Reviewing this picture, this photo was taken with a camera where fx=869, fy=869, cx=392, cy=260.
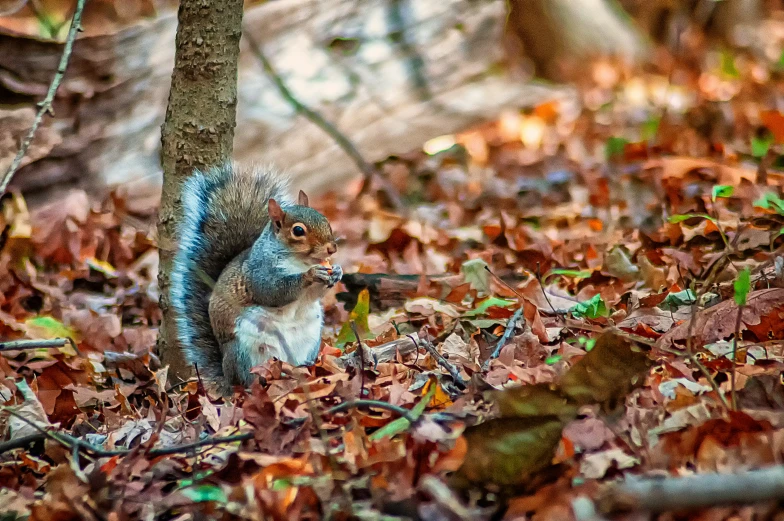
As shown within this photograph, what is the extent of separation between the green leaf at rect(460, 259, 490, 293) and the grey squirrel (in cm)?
81

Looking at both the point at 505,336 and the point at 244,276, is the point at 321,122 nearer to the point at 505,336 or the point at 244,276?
the point at 244,276

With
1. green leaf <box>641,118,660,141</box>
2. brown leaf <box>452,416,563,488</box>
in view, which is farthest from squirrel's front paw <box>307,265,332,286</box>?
green leaf <box>641,118,660,141</box>

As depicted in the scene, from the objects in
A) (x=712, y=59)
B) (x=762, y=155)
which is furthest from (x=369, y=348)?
→ (x=712, y=59)

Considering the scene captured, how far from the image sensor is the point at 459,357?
2.75 metres

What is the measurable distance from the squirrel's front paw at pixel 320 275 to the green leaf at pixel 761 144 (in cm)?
344

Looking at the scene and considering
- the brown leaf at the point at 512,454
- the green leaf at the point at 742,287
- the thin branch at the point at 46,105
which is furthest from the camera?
the thin branch at the point at 46,105

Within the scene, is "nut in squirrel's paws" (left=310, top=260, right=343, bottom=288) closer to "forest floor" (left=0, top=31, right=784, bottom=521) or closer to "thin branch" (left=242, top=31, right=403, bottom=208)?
"forest floor" (left=0, top=31, right=784, bottom=521)

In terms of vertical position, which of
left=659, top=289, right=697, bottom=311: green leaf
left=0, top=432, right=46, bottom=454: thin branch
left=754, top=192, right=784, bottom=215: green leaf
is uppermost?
left=0, top=432, right=46, bottom=454: thin branch

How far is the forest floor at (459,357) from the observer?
183cm

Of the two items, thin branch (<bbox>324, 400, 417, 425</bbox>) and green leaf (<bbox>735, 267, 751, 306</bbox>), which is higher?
thin branch (<bbox>324, 400, 417, 425</bbox>)

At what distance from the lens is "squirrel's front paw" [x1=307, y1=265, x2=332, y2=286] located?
295 centimetres

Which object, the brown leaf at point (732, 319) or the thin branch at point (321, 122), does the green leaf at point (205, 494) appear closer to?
the brown leaf at point (732, 319)

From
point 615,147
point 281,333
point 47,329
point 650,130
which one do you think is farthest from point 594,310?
point 650,130

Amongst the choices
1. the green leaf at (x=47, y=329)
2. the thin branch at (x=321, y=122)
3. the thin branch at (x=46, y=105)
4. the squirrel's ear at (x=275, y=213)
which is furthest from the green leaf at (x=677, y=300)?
the green leaf at (x=47, y=329)
